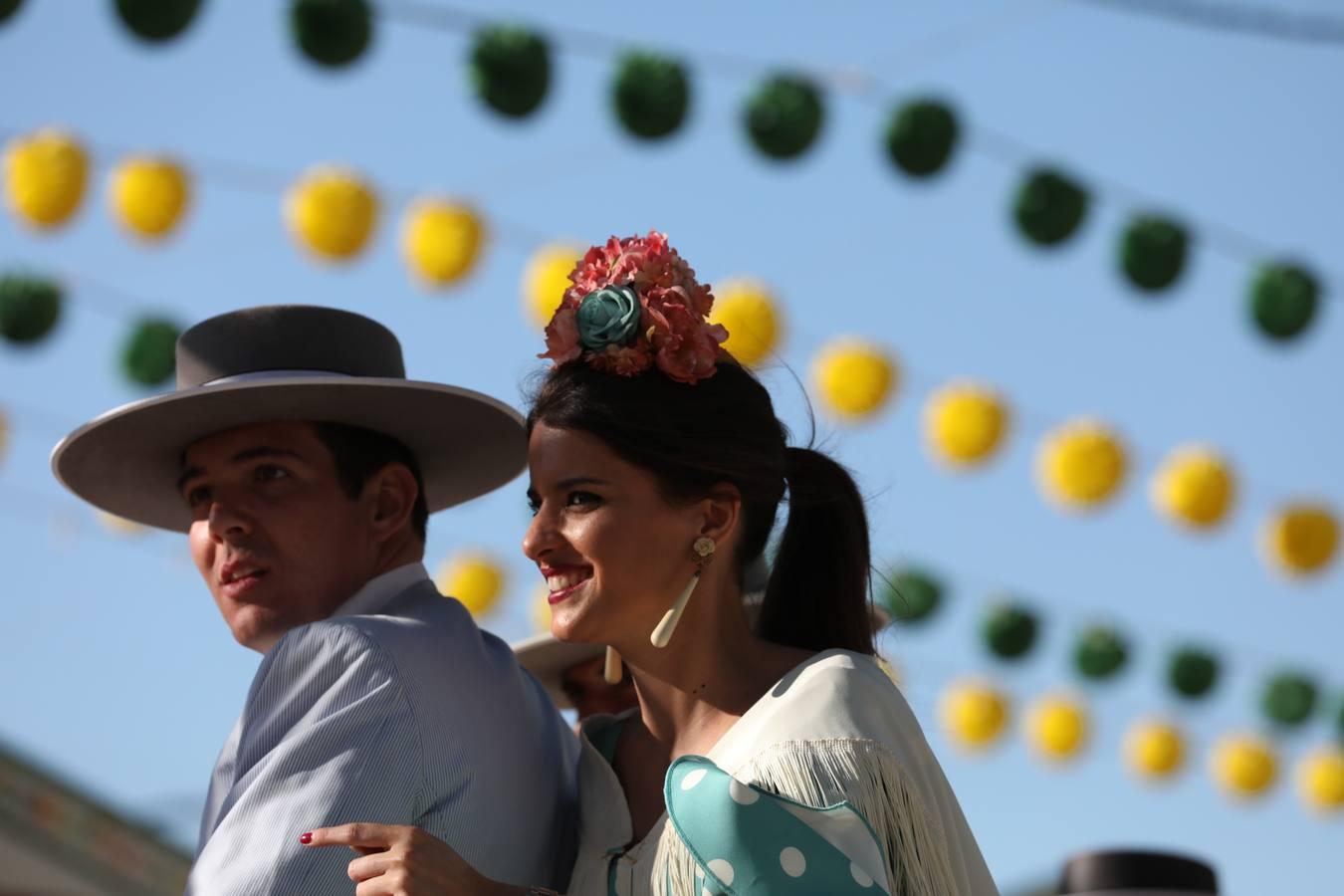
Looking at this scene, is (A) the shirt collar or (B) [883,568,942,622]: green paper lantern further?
(B) [883,568,942,622]: green paper lantern

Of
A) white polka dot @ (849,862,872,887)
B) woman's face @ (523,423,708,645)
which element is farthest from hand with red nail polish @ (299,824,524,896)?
white polka dot @ (849,862,872,887)

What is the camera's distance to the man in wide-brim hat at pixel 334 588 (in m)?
2.56

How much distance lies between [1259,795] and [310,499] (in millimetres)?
9175

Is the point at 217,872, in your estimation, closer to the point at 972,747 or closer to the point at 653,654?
the point at 653,654

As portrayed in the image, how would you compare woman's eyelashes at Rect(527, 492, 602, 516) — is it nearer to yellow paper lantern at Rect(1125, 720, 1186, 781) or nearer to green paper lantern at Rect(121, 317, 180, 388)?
green paper lantern at Rect(121, 317, 180, 388)

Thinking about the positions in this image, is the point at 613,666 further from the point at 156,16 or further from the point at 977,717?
the point at 977,717

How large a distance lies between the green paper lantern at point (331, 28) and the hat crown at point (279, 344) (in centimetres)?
296

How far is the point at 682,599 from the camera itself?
263cm

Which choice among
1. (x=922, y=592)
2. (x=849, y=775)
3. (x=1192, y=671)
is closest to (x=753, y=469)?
(x=849, y=775)

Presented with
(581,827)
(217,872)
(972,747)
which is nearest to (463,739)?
(581,827)

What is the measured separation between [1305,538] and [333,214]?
181 inches

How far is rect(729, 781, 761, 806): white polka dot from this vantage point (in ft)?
7.47

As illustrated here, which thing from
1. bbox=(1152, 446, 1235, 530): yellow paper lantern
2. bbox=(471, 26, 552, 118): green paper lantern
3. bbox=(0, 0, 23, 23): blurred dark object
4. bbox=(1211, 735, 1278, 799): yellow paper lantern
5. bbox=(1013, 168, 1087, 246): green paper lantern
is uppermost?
bbox=(471, 26, 552, 118): green paper lantern

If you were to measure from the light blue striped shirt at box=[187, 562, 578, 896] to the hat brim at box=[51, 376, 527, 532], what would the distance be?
18.7 inches
